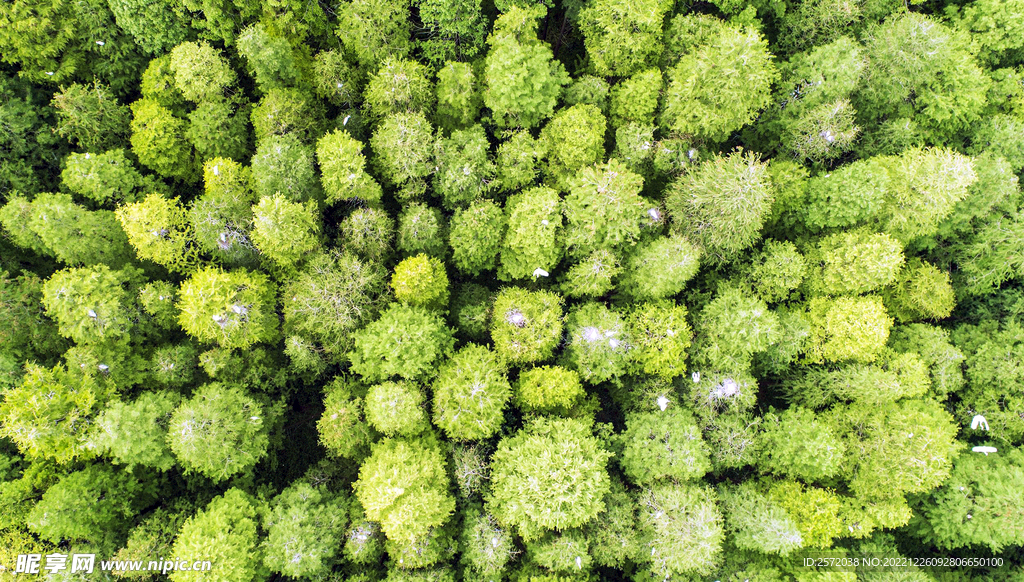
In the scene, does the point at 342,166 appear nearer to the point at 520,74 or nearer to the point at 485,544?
the point at 520,74

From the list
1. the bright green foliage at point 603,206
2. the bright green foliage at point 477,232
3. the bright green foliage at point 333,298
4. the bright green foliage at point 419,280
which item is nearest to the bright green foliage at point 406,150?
the bright green foliage at point 477,232

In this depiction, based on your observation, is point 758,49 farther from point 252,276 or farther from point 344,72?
point 252,276

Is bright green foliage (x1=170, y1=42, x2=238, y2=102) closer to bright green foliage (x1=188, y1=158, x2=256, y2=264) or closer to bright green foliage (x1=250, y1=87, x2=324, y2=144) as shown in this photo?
bright green foliage (x1=250, y1=87, x2=324, y2=144)

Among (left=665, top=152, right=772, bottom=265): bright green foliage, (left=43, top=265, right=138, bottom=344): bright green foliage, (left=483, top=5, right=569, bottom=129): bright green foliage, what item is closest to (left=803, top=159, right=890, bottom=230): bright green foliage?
(left=665, top=152, right=772, bottom=265): bright green foliage

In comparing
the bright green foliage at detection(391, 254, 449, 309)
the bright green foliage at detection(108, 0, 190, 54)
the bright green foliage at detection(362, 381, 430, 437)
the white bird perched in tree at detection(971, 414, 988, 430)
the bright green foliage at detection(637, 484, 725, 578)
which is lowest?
the bright green foliage at detection(637, 484, 725, 578)

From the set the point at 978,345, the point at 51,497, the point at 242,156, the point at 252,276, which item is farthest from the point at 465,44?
the point at 978,345

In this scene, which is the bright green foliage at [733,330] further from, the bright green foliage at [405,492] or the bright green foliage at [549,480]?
the bright green foliage at [405,492]
